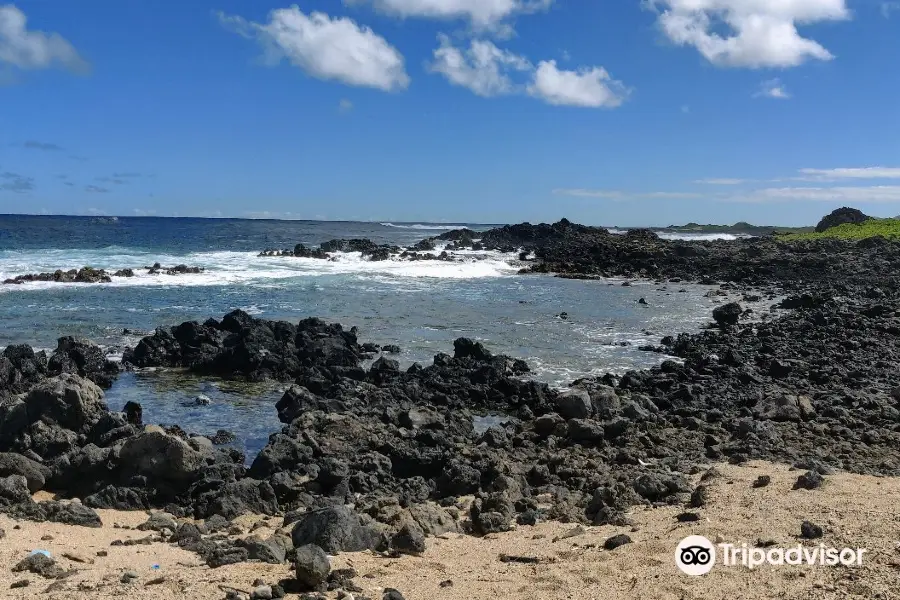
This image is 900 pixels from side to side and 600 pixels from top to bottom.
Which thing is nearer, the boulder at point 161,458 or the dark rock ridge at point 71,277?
the boulder at point 161,458

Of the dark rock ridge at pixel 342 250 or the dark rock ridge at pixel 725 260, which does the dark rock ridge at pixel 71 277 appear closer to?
the dark rock ridge at pixel 342 250

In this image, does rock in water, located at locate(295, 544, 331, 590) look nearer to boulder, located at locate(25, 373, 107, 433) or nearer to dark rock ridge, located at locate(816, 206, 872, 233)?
boulder, located at locate(25, 373, 107, 433)

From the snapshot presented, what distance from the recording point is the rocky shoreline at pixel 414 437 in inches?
337

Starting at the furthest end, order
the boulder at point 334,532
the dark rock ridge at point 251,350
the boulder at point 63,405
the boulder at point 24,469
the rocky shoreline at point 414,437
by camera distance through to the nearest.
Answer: the dark rock ridge at point 251,350, the boulder at point 63,405, the boulder at point 24,469, the rocky shoreline at point 414,437, the boulder at point 334,532

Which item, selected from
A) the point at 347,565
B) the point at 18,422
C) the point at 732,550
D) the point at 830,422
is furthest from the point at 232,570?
the point at 830,422

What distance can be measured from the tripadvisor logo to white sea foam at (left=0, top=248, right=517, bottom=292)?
110 feet

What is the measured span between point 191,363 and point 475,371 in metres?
7.25

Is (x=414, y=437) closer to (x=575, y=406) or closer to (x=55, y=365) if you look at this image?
(x=575, y=406)

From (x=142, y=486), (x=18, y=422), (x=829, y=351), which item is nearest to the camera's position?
(x=142, y=486)

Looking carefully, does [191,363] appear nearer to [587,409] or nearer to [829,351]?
[587,409]

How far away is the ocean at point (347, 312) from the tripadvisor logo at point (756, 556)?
24.8 ft

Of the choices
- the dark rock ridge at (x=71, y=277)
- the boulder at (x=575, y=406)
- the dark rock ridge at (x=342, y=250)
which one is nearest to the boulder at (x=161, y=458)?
the boulder at (x=575, y=406)

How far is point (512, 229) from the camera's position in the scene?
253 ft

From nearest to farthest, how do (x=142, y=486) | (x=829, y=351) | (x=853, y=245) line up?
(x=142, y=486) < (x=829, y=351) < (x=853, y=245)
